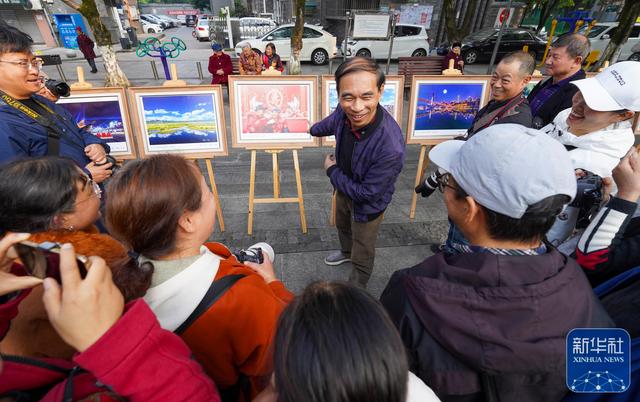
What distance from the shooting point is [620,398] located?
977 millimetres

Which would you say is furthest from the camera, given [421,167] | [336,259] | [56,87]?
[421,167]

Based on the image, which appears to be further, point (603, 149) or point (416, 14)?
point (416, 14)

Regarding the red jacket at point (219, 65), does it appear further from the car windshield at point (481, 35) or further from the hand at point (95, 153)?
the car windshield at point (481, 35)

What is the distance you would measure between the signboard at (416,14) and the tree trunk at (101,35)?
1477 cm

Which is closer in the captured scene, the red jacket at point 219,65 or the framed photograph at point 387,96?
the framed photograph at point 387,96

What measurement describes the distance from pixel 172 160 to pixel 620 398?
171 cm

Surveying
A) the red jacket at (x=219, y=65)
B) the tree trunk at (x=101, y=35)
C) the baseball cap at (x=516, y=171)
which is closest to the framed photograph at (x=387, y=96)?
Answer: the baseball cap at (x=516, y=171)

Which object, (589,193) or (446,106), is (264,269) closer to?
(589,193)

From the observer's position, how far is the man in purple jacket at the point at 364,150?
78.7 inches

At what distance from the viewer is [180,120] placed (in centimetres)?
318

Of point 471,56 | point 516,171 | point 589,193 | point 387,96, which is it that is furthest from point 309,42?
point 516,171

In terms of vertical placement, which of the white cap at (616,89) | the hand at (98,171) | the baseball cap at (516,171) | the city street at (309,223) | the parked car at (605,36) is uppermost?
the parked car at (605,36)

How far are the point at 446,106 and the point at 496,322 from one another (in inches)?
128

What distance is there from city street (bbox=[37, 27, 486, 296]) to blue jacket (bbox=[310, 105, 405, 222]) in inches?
43.2
